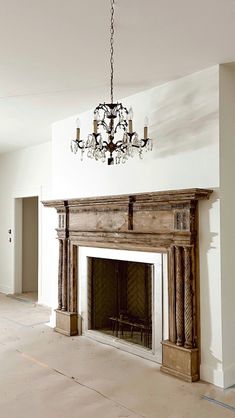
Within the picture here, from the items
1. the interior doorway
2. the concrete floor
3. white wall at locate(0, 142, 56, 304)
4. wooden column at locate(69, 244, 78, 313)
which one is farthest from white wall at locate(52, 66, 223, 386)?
the interior doorway

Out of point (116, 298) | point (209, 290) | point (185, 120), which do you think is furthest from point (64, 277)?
point (185, 120)

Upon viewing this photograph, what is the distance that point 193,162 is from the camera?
354cm

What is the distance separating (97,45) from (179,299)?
7.35 ft

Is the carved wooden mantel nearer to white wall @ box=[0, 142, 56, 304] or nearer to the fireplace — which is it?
the fireplace

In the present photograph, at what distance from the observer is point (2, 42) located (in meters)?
2.94

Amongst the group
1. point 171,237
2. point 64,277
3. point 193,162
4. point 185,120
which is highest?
point 185,120

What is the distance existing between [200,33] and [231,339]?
8.17 ft

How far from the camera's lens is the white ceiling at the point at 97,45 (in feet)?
8.20

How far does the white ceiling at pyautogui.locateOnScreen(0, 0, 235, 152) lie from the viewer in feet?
8.20

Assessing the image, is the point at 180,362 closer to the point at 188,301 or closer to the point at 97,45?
the point at 188,301

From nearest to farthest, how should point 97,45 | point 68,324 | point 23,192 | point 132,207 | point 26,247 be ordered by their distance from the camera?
point 97,45 → point 132,207 → point 68,324 → point 23,192 → point 26,247

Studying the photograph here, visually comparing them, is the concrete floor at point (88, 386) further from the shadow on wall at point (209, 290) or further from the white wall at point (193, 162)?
the white wall at point (193, 162)

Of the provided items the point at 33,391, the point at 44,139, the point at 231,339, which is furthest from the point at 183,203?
the point at 44,139

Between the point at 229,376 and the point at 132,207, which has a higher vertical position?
the point at 132,207
